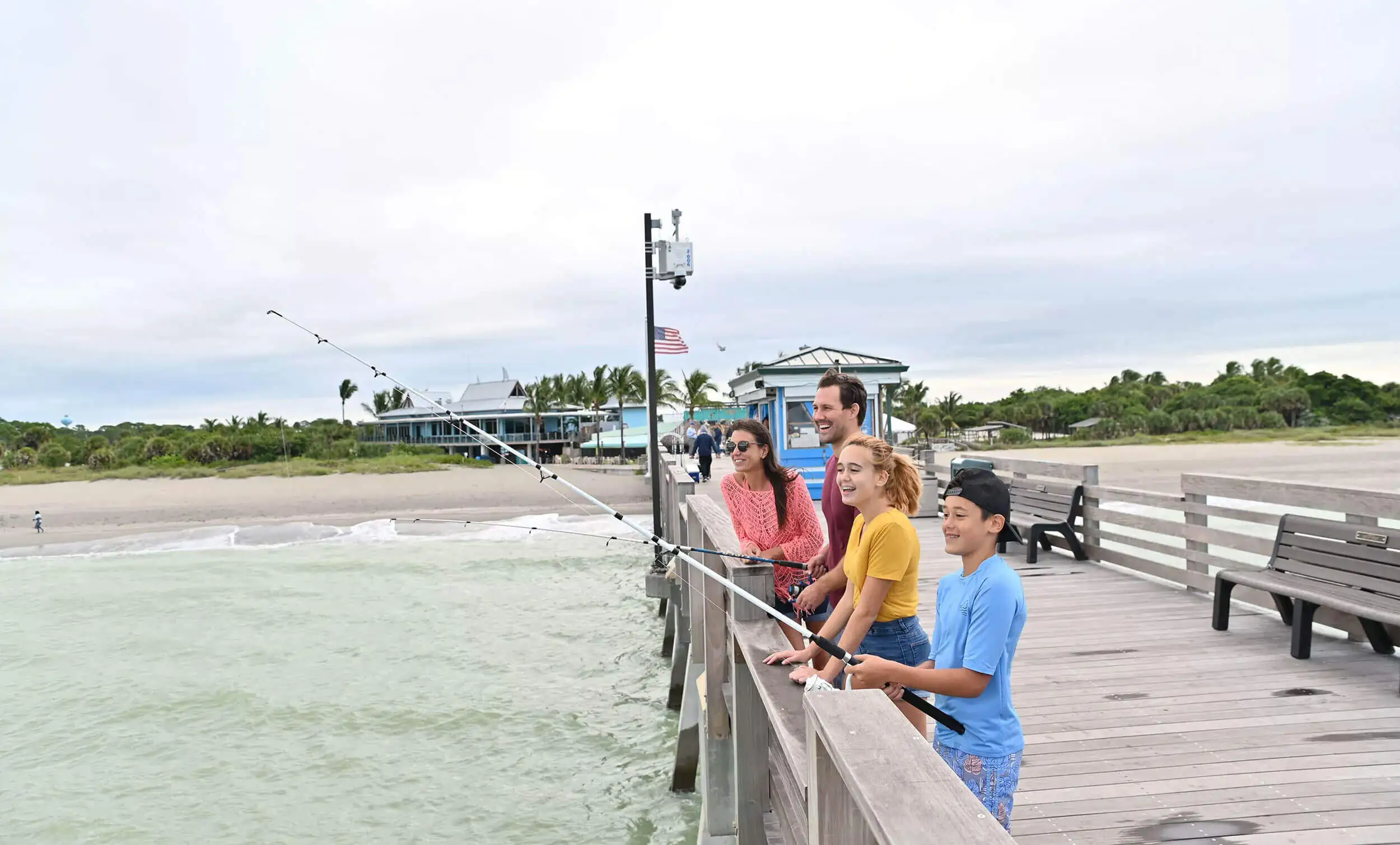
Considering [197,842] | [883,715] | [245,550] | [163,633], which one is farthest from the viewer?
[245,550]

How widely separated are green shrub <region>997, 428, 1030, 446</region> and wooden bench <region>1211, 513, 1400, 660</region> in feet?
217

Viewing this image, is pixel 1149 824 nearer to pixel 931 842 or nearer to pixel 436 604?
pixel 931 842

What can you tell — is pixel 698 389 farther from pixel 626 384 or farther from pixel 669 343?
pixel 669 343

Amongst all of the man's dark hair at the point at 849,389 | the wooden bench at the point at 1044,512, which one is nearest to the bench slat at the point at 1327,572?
the wooden bench at the point at 1044,512

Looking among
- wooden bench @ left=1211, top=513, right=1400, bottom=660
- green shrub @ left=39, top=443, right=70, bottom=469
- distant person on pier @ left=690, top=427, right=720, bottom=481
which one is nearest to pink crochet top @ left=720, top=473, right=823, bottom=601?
wooden bench @ left=1211, top=513, right=1400, bottom=660

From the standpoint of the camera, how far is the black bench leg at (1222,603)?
5.54 meters

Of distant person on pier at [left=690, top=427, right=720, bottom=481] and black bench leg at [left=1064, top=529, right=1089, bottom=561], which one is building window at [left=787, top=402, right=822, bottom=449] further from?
black bench leg at [left=1064, top=529, right=1089, bottom=561]

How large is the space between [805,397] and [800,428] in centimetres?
57

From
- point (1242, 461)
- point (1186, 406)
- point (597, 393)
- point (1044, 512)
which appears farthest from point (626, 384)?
point (1044, 512)

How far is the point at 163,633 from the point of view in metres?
14.0

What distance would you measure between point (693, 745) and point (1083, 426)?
253 ft

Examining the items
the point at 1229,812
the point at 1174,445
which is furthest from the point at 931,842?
the point at 1174,445

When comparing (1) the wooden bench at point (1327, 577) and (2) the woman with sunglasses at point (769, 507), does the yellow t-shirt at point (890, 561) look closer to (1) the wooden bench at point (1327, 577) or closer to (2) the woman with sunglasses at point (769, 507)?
(2) the woman with sunglasses at point (769, 507)

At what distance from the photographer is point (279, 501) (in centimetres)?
3241
